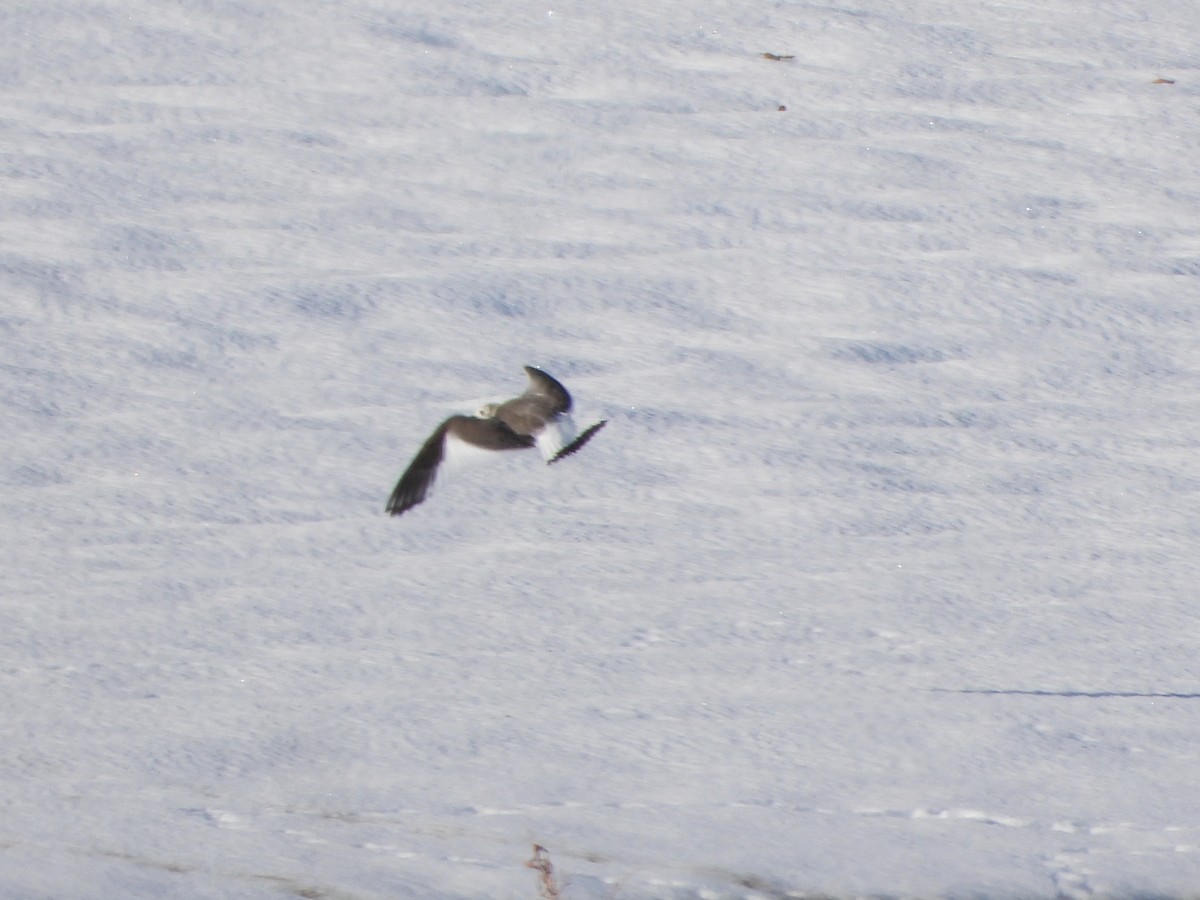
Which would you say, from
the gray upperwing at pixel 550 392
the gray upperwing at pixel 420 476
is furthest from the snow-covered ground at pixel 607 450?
the gray upperwing at pixel 550 392

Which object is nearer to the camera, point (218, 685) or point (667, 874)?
point (667, 874)

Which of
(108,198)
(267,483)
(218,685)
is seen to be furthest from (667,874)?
(108,198)

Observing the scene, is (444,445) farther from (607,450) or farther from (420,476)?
(607,450)

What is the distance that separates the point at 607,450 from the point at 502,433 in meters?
1.13

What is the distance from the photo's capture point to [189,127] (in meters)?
6.41

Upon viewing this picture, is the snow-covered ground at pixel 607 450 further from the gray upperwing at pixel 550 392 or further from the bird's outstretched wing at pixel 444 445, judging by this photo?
the gray upperwing at pixel 550 392

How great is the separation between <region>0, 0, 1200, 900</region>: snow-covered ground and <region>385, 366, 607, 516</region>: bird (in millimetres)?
337

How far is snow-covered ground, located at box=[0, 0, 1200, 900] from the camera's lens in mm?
3293

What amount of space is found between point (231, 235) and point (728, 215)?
1.66 metres

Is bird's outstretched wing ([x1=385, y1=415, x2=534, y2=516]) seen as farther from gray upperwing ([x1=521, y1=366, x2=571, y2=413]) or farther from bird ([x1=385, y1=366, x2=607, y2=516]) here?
gray upperwing ([x1=521, y1=366, x2=571, y2=413])

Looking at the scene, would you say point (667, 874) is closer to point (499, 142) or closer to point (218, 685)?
point (218, 685)

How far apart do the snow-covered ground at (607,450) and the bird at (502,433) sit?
1.11ft

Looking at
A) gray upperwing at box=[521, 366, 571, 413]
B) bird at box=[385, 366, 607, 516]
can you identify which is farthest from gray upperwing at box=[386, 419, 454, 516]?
gray upperwing at box=[521, 366, 571, 413]

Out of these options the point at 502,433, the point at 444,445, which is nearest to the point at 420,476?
the point at 444,445
